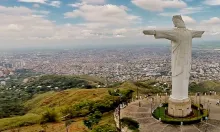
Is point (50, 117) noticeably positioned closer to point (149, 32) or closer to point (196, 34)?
point (149, 32)

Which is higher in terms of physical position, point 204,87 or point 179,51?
point 179,51

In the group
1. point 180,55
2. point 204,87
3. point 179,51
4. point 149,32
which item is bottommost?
point 204,87

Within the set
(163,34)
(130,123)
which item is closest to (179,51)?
(163,34)

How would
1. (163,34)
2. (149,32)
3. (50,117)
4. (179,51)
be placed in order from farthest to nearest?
(50,117), (179,51), (163,34), (149,32)

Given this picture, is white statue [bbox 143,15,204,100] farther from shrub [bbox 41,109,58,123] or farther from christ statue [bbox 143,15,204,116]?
shrub [bbox 41,109,58,123]

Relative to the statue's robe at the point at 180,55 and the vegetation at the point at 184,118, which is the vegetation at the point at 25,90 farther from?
the statue's robe at the point at 180,55

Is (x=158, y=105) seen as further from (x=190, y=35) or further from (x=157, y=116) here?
(x=190, y=35)

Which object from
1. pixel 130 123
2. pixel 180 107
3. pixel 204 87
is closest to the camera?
pixel 130 123

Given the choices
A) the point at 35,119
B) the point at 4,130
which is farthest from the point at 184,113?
the point at 4,130
